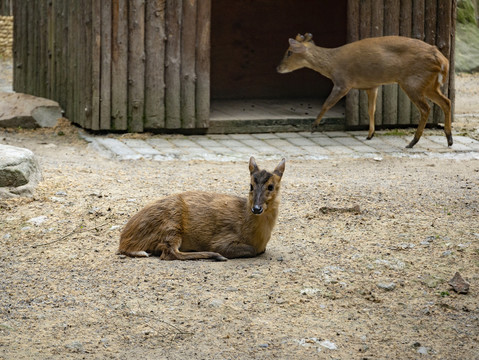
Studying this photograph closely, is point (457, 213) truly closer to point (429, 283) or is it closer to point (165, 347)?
point (429, 283)

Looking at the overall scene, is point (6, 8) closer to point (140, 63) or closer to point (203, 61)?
point (140, 63)

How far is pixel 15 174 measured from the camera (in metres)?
7.27

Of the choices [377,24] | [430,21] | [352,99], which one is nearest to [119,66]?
[352,99]

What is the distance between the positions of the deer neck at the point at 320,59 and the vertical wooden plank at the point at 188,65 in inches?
70.6

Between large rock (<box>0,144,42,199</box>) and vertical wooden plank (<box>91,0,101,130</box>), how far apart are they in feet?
10.3

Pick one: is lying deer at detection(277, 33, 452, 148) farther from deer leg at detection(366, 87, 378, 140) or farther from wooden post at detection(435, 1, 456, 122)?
wooden post at detection(435, 1, 456, 122)

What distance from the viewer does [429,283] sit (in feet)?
17.0

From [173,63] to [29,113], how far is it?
7.75 ft

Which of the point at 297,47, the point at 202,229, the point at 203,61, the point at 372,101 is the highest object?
the point at 297,47

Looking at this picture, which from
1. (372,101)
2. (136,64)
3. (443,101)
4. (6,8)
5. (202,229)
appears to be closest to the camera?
(202,229)

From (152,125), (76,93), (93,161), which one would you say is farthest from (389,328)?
(76,93)

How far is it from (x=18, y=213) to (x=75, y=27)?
16.3ft

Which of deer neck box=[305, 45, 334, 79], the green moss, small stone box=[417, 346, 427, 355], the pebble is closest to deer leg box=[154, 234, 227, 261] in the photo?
the pebble

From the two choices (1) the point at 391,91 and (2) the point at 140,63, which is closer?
(2) the point at 140,63
